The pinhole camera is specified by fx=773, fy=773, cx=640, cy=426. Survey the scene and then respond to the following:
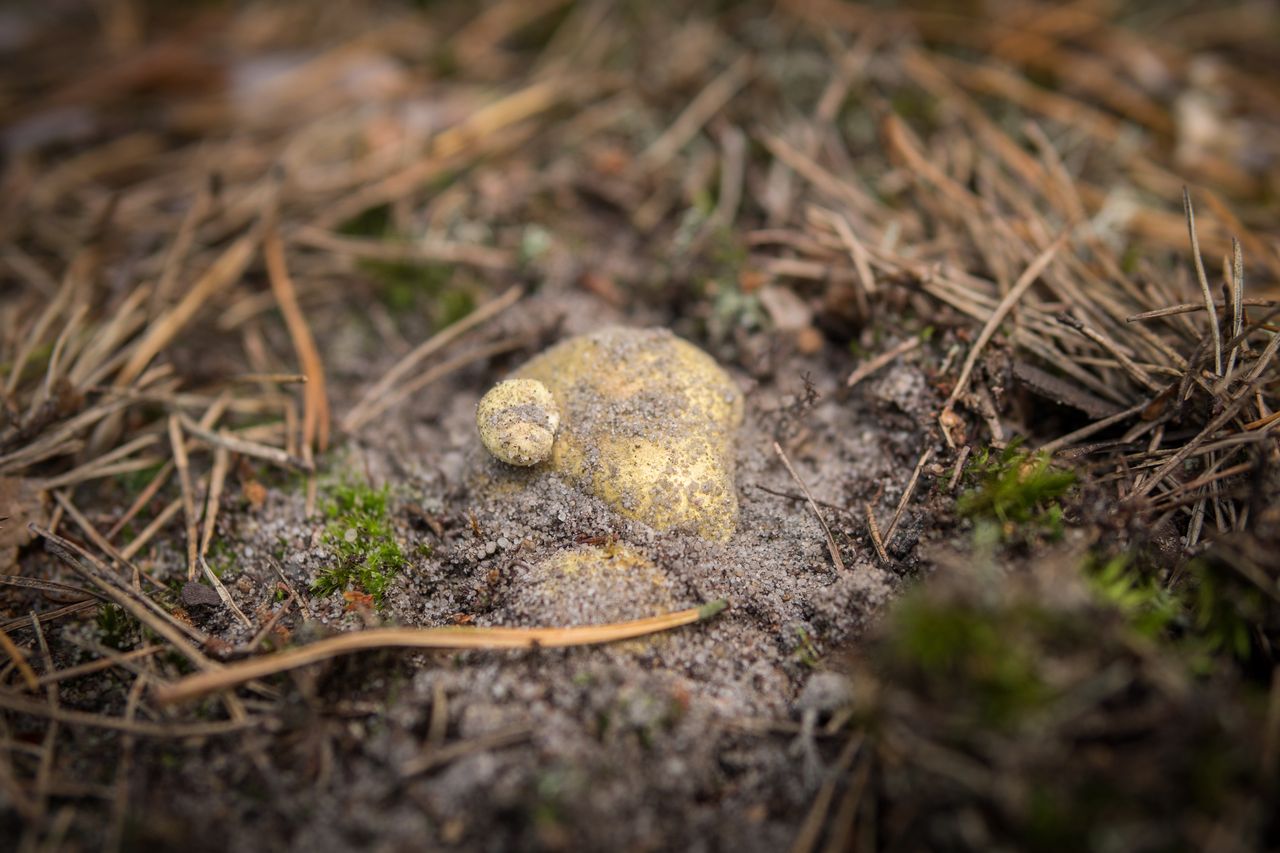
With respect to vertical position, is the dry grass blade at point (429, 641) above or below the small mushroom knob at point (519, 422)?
below

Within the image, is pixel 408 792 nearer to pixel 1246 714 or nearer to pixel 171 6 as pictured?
pixel 1246 714

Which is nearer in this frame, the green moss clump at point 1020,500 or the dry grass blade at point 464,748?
the dry grass blade at point 464,748

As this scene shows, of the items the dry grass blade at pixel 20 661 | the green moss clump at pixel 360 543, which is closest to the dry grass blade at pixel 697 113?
the green moss clump at pixel 360 543

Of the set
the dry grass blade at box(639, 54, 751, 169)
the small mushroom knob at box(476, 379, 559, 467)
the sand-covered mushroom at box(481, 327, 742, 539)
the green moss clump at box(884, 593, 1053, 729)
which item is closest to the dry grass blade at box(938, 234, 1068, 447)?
the sand-covered mushroom at box(481, 327, 742, 539)

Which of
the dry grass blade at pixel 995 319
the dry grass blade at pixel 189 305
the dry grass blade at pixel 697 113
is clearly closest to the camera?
the dry grass blade at pixel 995 319

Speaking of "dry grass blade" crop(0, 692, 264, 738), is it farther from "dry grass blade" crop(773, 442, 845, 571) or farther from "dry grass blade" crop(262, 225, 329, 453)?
"dry grass blade" crop(773, 442, 845, 571)

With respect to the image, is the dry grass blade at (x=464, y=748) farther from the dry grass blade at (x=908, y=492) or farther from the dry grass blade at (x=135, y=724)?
the dry grass blade at (x=908, y=492)

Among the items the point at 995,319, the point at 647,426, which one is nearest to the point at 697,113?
the point at 995,319
